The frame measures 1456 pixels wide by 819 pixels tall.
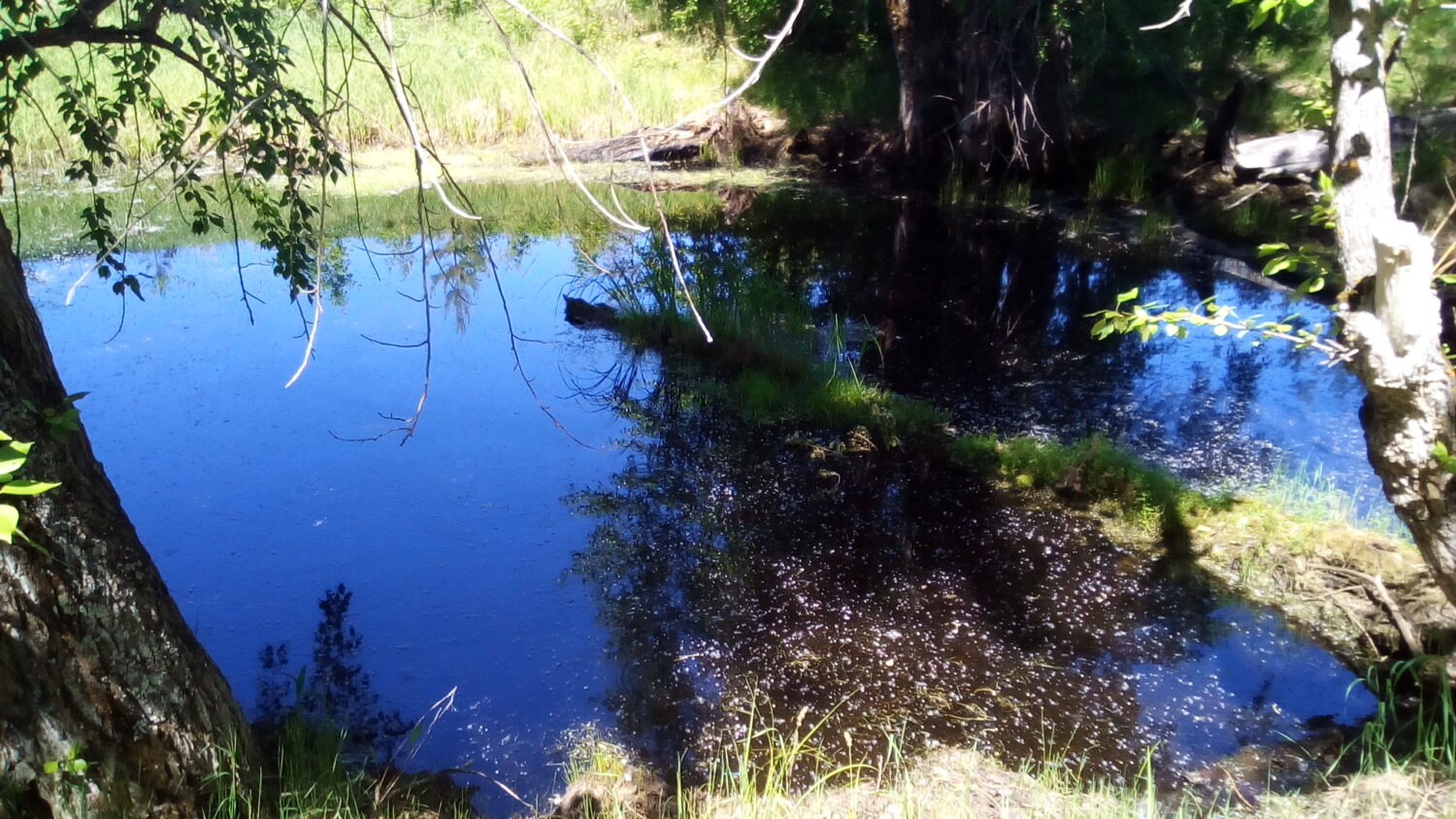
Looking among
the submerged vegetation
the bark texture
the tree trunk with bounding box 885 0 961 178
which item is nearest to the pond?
the submerged vegetation

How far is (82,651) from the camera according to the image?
1.92 m

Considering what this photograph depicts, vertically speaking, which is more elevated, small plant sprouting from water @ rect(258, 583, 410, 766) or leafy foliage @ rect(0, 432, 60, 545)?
leafy foliage @ rect(0, 432, 60, 545)

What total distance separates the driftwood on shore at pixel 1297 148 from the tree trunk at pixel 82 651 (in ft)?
28.5

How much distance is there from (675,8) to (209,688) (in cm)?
1133

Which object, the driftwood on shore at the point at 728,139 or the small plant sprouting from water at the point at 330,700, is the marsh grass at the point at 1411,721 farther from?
the driftwood on shore at the point at 728,139

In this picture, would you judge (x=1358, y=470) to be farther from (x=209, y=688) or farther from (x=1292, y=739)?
(x=209, y=688)

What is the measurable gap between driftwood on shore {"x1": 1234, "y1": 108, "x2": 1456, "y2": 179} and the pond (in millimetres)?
1901

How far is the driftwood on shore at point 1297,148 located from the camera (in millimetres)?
7984

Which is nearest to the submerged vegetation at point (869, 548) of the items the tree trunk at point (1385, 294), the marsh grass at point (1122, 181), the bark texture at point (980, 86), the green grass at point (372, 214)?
the green grass at point (372, 214)

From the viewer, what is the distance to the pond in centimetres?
325

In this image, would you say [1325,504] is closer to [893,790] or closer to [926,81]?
[893,790]

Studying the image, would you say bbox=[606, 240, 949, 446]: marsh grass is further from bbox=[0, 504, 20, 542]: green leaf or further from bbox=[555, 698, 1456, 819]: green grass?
bbox=[0, 504, 20, 542]: green leaf

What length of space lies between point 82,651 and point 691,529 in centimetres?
272

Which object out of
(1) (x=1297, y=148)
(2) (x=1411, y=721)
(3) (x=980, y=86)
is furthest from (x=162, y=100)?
(1) (x=1297, y=148)
